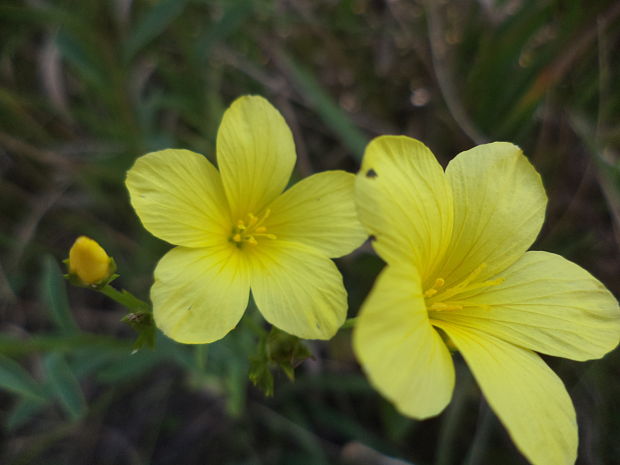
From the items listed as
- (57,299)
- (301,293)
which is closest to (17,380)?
(57,299)

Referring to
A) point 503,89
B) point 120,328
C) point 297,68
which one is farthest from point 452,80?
point 120,328

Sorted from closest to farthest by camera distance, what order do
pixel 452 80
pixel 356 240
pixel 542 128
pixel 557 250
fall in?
1. pixel 356 240
2. pixel 557 250
3. pixel 542 128
4. pixel 452 80

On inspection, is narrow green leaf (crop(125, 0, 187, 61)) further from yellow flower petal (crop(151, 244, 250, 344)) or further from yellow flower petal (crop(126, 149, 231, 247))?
yellow flower petal (crop(151, 244, 250, 344))

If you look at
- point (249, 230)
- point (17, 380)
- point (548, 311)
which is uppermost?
point (548, 311)

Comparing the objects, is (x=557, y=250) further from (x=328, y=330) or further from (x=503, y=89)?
(x=328, y=330)

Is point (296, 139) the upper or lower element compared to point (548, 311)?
lower

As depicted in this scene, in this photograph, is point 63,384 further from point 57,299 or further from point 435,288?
point 435,288
